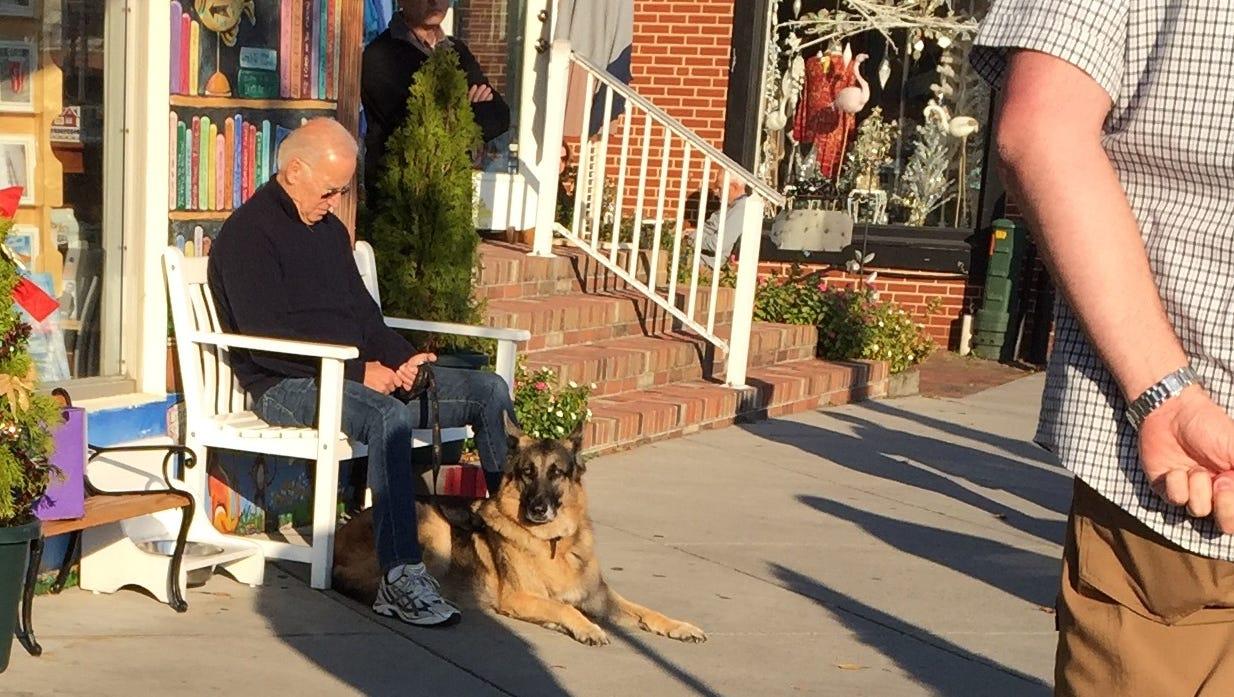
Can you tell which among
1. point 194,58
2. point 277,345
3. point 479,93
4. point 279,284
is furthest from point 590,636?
point 479,93

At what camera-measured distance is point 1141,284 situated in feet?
6.53

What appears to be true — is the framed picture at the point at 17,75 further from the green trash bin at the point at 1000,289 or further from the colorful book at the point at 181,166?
the green trash bin at the point at 1000,289

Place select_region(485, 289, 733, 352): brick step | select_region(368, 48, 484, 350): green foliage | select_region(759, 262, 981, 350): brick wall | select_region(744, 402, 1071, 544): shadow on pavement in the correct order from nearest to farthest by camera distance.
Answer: select_region(368, 48, 484, 350): green foliage < select_region(744, 402, 1071, 544): shadow on pavement < select_region(485, 289, 733, 352): brick step < select_region(759, 262, 981, 350): brick wall

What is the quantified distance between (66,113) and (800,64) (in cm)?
952

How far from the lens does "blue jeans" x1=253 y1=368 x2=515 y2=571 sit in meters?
5.86

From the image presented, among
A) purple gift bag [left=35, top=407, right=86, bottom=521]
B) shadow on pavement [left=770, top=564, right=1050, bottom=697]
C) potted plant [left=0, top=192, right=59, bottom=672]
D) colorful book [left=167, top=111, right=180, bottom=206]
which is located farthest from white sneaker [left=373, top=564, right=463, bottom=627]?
colorful book [left=167, top=111, right=180, bottom=206]

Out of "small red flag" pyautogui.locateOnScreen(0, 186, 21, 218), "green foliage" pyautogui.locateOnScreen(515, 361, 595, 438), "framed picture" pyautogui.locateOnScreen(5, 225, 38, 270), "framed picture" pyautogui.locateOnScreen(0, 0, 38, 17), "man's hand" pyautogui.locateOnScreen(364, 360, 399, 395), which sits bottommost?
"green foliage" pyautogui.locateOnScreen(515, 361, 595, 438)

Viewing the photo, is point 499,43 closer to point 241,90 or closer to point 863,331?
point 863,331

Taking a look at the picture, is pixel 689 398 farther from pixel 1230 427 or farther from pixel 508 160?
pixel 1230 427

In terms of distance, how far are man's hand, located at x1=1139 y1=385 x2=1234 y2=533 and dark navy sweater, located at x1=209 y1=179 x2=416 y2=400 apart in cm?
449

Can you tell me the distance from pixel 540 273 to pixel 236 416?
4.33m

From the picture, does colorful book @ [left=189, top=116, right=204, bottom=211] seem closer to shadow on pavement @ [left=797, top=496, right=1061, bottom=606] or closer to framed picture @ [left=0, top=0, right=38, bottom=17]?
framed picture @ [left=0, top=0, right=38, bottom=17]

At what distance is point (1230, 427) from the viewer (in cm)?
197

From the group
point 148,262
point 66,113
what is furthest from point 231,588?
point 66,113
